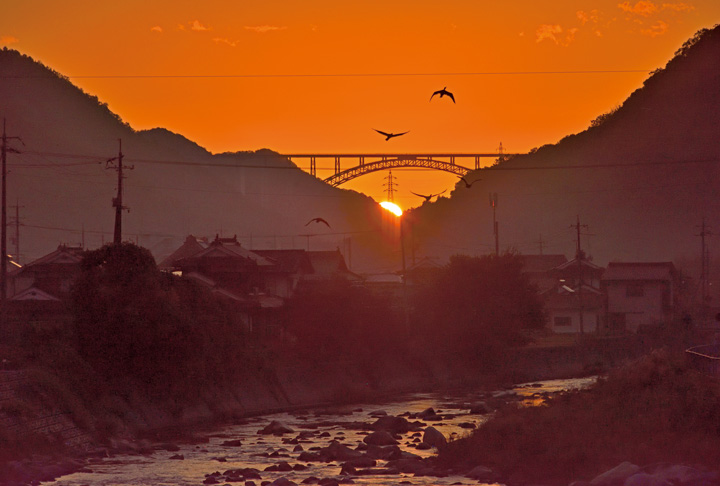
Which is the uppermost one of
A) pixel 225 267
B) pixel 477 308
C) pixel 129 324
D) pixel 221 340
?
pixel 225 267

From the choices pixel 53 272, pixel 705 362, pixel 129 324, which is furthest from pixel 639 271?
pixel 129 324

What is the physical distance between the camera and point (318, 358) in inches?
2591

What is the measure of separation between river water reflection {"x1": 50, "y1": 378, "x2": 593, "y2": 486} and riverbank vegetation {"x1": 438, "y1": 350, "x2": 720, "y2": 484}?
2352mm

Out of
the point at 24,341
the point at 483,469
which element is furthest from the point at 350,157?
the point at 483,469

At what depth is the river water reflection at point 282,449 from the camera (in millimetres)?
35062

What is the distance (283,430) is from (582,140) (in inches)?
6042

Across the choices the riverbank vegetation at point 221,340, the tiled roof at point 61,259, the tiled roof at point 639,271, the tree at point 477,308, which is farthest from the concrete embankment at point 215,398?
the tiled roof at point 61,259

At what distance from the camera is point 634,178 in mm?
176875

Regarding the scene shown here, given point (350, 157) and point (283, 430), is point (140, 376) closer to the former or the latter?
point (283, 430)

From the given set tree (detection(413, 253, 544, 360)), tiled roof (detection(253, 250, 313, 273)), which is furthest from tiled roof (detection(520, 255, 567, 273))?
tree (detection(413, 253, 544, 360))

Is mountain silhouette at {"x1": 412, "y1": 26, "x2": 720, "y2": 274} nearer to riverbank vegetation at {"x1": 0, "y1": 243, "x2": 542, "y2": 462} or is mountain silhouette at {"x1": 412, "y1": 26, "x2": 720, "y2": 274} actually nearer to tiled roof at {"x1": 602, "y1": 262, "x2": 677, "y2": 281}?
tiled roof at {"x1": 602, "y1": 262, "x2": 677, "y2": 281}

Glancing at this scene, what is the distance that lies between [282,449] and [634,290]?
210 ft

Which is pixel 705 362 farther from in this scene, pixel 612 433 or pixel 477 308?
pixel 477 308

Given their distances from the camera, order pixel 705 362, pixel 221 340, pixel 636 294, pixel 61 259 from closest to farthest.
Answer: pixel 705 362, pixel 221 340, pixel 61 259, pixel 636 294
